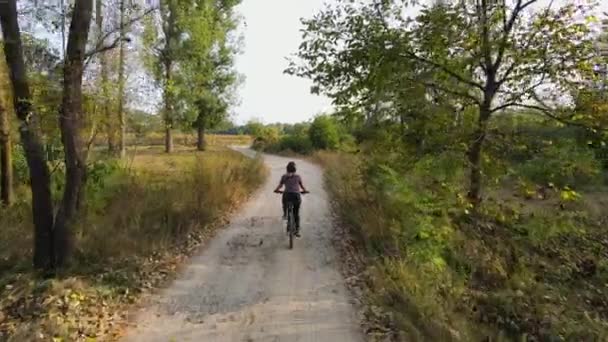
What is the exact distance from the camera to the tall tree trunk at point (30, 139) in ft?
26.0

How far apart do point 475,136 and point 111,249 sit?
789 centimetres

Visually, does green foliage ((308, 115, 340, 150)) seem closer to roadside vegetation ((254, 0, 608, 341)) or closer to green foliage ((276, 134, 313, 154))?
green foliage ((276, 134, 313, 154))

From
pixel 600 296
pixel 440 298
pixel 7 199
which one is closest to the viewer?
pixel 440 298

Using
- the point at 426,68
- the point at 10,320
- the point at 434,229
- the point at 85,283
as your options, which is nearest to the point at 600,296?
the point at 434,229

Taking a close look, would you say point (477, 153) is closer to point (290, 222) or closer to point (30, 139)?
point (290, 222)

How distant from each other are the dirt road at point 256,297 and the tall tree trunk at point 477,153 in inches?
141

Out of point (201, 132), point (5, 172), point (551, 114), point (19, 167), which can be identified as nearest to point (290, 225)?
point (551, 114)

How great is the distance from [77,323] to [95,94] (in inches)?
275

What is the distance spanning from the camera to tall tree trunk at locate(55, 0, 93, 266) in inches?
321

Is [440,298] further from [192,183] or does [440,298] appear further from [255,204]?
[255,204]

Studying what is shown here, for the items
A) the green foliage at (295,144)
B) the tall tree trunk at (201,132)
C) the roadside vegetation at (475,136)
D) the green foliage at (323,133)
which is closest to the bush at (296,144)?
the green foliage at (295,144)

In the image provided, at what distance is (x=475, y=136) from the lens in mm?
11305

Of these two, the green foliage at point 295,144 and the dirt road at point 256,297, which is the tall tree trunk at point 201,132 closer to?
the green foliage at point 295,144

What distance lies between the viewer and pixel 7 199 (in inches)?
589
